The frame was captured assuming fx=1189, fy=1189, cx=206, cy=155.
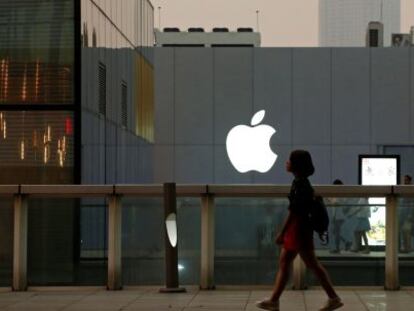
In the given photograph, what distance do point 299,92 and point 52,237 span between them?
1114 inches

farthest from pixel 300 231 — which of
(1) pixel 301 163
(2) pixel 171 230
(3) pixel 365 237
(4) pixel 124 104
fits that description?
(4) pixel 124 104

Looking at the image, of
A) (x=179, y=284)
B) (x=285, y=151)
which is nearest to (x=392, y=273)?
(x=179, y=284)

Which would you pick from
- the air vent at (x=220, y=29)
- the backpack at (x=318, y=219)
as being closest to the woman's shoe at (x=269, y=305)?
the backpack at (x=318, y=219)

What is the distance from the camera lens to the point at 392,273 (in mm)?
13422

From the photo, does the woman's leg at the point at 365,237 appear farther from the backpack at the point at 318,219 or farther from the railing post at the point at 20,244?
the railing post at the point at 20,244

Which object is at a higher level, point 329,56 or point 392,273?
point 329,56

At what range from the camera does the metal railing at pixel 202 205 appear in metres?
13.3

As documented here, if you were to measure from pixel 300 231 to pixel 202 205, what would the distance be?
257cm

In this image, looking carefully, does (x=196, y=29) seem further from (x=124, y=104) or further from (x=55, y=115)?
(x=55, y=115)

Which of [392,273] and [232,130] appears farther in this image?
[232,130]

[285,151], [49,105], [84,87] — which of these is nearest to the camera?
[49,105]

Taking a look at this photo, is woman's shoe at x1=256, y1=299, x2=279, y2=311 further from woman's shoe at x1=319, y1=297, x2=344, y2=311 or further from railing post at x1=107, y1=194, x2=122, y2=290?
railing post at x1=107, y1=194, x2=122, y2=290

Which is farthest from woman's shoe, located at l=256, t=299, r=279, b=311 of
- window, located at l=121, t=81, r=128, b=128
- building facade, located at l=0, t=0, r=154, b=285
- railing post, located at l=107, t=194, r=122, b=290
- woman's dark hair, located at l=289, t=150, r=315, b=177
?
window, located at l=121, t=81, r=128, b=128

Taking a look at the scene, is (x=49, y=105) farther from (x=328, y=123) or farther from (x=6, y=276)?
(x=328, y=123)
